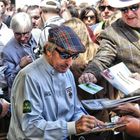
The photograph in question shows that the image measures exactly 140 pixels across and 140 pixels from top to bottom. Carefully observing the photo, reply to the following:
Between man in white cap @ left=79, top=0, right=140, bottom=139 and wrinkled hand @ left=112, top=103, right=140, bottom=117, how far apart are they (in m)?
0.68

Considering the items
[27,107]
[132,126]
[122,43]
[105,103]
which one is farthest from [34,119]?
[122,43]

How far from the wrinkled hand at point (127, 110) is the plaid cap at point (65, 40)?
0.45 m

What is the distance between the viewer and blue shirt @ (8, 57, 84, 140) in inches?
102

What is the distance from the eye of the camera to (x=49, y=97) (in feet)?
8.75

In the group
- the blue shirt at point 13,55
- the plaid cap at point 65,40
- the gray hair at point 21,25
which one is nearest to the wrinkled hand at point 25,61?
the blue shirt at point 13,55

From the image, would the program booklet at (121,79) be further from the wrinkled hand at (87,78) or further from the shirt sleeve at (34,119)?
the shirt sleeve at (34,119)

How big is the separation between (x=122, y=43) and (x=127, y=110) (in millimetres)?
889

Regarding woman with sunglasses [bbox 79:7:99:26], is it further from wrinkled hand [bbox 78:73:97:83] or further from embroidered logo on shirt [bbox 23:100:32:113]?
embroidered logo on shirt [bbox 23:100:32:113]

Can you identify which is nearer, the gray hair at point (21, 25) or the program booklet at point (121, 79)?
the program booklet at point (121, 79)

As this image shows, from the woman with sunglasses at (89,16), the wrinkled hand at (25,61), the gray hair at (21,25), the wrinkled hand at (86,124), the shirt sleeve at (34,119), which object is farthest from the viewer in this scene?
the woman with sunglasses at (89,16)

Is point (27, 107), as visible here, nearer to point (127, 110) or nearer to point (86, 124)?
point (86, 124)

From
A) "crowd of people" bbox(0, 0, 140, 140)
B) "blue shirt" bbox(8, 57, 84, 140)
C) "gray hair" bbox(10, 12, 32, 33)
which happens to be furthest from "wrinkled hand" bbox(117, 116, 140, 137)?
"gray hair" bbox(10, 12, 32, 33)

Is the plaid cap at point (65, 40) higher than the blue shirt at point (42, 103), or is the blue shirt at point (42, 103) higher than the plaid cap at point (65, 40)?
the plaid cap at point (65, 40)

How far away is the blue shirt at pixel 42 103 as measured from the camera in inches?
102
